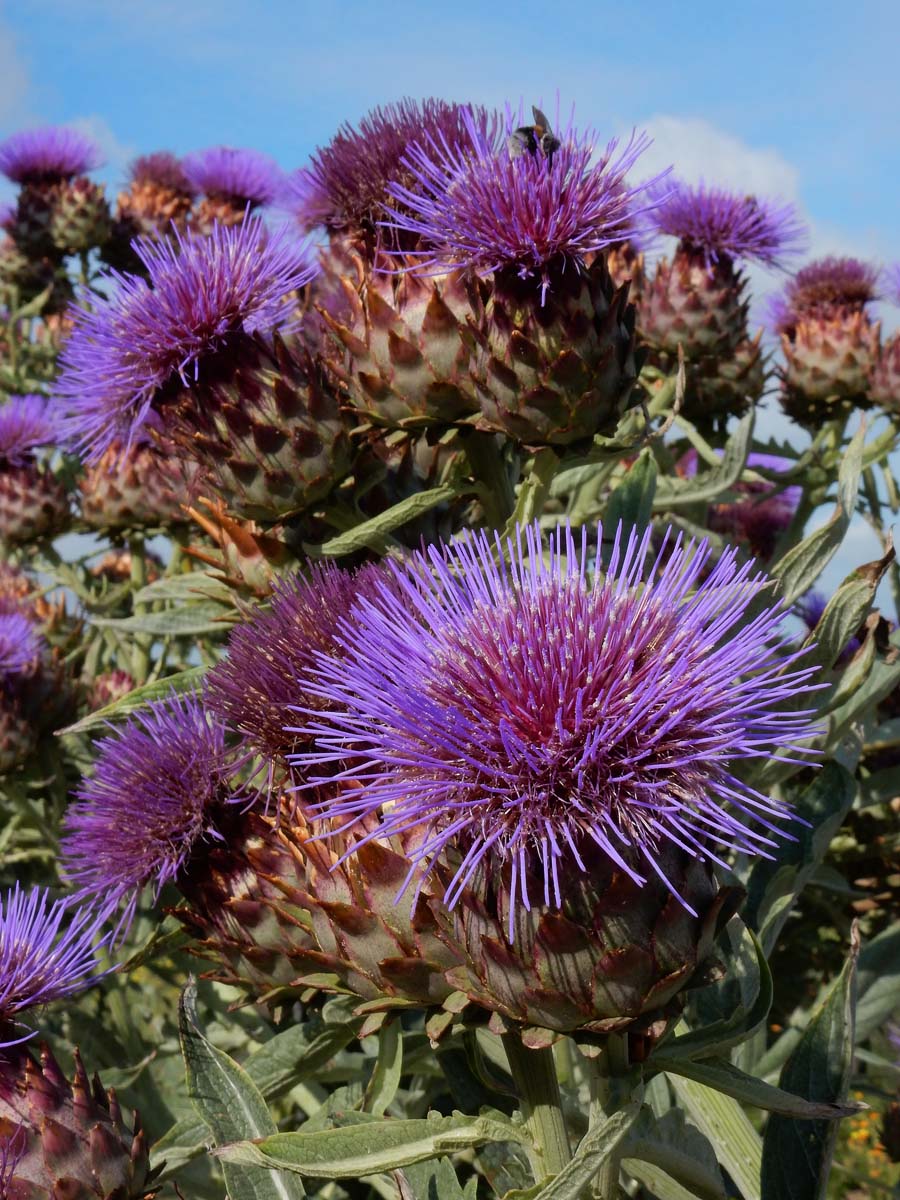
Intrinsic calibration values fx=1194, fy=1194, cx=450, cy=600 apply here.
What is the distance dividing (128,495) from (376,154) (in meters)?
1.46

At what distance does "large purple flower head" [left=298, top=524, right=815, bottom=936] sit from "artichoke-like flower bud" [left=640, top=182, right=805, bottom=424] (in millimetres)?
1855

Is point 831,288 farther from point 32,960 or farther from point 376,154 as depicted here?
point 32,960

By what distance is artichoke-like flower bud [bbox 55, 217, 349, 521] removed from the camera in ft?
5.96

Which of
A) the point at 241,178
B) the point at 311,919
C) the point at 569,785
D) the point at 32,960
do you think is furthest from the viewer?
the point at 241,178

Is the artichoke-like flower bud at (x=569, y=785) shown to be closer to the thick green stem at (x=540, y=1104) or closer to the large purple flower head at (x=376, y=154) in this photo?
the thick green stem at (x=540, y=1104)

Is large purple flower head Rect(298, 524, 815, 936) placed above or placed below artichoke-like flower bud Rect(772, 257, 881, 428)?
below

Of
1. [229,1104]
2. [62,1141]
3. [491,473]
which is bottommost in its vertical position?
[62,1141]

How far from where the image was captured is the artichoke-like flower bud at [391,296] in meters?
1.74

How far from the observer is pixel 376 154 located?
194 centimetres

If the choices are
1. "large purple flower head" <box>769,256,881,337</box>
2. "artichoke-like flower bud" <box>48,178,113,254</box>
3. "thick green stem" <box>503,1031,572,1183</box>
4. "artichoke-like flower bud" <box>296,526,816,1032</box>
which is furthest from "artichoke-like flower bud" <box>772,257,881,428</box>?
"artichoke-like flower bud" <box>48,178,113,254</box>

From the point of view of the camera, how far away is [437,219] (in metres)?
1.69

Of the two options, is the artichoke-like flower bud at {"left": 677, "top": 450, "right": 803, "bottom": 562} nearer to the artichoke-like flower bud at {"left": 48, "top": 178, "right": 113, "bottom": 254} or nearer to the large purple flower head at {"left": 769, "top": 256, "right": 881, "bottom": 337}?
the large purple flower head at {"left": 769, "top": 256, "right": 881, "bottom": 337}

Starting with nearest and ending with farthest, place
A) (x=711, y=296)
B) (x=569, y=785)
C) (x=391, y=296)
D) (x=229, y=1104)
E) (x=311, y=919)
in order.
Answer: (x=569, y=785)
(x=229, y=1104)
(x=311, y=919)
(x=391, y=296)
(x=711, y=296)

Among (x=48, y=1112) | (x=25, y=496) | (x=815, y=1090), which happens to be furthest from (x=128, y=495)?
(x=815, y=1090)
